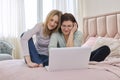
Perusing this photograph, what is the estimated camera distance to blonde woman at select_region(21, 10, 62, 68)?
80.5 inches

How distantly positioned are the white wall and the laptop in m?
2.17

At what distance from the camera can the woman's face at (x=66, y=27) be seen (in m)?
2.21

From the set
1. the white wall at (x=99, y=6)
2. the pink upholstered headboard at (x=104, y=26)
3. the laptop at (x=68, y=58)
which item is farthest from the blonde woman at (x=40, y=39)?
the white wall at (x=99, y=6)

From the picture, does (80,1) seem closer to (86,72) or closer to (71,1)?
(71,1)

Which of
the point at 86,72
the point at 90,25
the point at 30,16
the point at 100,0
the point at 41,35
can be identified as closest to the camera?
the point at 86,72

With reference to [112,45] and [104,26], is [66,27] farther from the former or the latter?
[104,26]

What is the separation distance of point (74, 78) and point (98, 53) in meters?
0.65

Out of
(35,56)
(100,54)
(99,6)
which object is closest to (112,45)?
(100,54)

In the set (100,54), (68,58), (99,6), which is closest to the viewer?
(68,58)

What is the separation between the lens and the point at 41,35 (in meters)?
2.22

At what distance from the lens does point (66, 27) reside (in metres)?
2.22

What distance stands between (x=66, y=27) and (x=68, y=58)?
64 cm

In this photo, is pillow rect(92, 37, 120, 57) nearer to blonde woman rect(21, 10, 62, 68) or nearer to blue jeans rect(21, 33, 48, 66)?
blonde woman rect(21, 10, 62, 68)

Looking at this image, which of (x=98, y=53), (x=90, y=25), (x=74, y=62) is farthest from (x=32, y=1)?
(x=74, y=62)
